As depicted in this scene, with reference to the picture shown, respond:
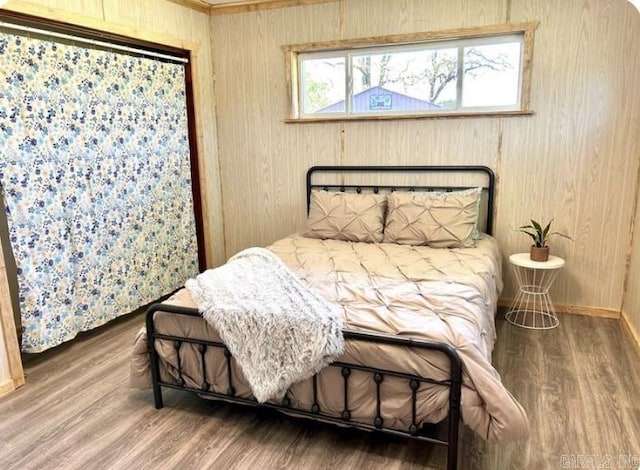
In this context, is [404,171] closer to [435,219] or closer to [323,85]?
[435,219]

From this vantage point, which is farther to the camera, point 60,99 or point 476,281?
point 60,99

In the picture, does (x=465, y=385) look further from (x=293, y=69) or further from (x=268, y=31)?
(x=268, y=31)

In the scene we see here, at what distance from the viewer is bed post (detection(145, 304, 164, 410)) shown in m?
2.35

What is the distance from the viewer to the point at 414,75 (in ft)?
12.4

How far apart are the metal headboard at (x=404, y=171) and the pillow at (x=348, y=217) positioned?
0.86 ft

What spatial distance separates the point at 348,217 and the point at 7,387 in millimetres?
2405

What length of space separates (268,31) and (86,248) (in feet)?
7.69

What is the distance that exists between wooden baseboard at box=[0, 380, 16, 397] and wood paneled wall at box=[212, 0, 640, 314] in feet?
7.89

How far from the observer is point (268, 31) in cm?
404

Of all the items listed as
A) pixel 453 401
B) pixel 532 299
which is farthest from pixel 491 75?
pixel 453 401

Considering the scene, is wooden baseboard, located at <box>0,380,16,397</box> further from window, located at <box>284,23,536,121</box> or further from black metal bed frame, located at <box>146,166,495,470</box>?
window, located at <box>284,23,536,121</box>

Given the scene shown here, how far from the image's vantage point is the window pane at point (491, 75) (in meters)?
3.49

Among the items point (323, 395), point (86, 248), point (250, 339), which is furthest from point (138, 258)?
point (323, 395)

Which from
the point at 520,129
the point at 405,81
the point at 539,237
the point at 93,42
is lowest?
the point at 539,237
